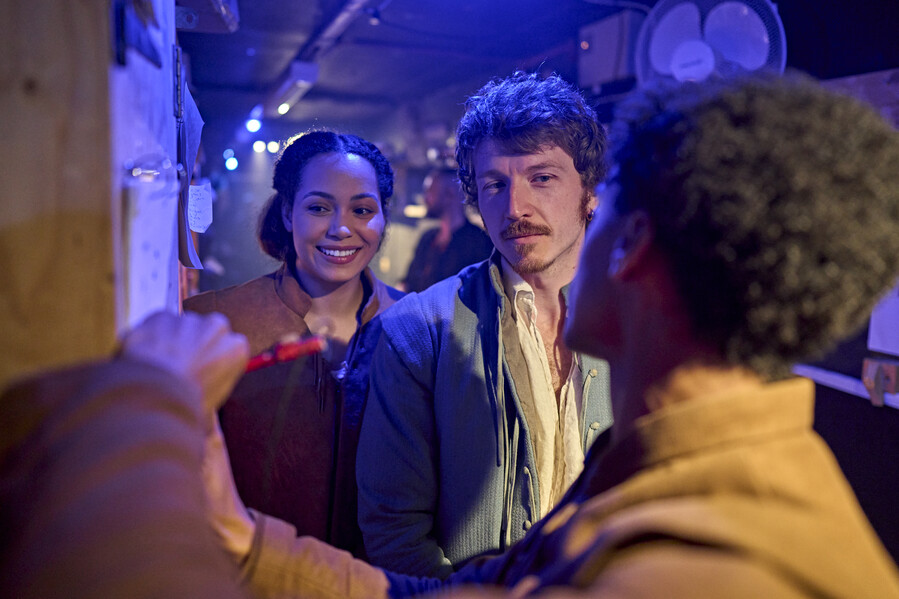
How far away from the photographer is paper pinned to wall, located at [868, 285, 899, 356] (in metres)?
2.63

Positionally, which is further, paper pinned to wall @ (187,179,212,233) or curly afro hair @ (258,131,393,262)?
A: curly afro hair @ (258,131,393,262)

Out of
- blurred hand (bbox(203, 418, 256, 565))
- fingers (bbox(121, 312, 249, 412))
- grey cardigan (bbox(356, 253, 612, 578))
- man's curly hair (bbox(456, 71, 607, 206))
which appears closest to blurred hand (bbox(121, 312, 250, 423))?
fingers (bbox(121, 312, 249, 412))

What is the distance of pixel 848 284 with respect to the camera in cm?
86

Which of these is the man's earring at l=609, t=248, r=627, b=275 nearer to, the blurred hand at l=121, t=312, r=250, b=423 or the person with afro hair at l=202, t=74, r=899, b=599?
the person with afro hair at l=202, t=74, r=899, b=599

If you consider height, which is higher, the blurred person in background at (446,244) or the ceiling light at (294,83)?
the ceiling light at (294,83)

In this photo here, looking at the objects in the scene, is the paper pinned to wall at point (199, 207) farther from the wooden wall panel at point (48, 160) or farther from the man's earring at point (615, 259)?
the man's earring at point (615, 259)

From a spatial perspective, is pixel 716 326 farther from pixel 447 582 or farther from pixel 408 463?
pixel 408 463

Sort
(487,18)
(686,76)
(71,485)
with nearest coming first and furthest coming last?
(71,485), (686,76), (487,18)

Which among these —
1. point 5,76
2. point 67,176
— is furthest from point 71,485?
point 5,76

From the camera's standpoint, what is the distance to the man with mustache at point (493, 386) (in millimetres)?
1803

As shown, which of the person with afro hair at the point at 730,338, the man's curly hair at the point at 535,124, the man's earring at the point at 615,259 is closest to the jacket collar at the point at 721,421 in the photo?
the person with afro hair at the point at 730,338

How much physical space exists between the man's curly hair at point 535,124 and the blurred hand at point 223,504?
1.51 meters

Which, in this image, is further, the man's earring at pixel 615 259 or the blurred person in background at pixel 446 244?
the blurred person in background at pixel 446 244

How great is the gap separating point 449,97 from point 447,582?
9141mm
